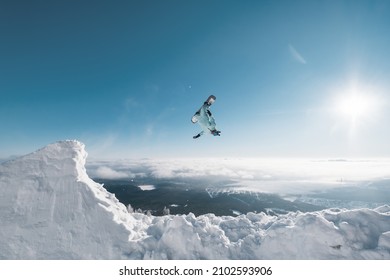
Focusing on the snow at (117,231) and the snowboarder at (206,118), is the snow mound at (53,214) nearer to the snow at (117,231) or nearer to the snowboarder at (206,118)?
the snow at (117,231)

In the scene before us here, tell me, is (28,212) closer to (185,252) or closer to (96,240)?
(96,240)

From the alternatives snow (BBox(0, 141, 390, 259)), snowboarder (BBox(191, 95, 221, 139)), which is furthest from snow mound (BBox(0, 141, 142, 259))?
snowboarder (BBox(191, 95, 221, 139))

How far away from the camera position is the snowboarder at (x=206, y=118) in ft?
63.3

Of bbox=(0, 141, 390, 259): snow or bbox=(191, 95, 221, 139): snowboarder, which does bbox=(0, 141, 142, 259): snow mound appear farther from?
bbox=(191, 95, 221, 139): snowboarder

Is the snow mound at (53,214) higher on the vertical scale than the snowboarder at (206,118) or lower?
lower

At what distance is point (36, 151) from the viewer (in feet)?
72.4

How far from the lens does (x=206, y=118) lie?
65.7 feet

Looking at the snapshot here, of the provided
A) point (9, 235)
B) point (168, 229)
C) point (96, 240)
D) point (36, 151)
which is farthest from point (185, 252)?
point (36, 151)

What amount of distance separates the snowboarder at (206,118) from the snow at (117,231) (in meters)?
8.72

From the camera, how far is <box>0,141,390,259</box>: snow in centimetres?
1648

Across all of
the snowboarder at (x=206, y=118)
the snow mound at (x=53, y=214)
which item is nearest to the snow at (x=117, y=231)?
the snow mound at (x=53, y=214)

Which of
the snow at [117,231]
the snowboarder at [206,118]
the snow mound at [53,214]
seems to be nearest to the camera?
the snow at [117,231]

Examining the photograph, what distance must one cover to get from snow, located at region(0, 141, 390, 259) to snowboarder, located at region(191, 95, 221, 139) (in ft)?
28.6

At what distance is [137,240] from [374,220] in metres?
18.5
